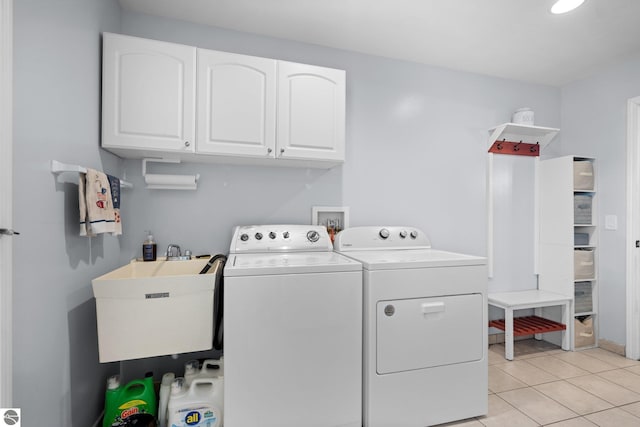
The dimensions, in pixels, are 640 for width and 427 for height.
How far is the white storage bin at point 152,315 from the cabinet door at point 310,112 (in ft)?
3.30

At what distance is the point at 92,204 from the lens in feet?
4.77

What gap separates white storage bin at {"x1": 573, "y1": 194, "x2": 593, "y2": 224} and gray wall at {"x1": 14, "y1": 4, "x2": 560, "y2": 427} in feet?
1.24

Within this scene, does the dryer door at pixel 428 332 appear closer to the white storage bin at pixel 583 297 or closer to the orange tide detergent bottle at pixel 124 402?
the orange tide detergent bottle at pixel 124 402

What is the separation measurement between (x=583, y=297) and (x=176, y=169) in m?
3.68

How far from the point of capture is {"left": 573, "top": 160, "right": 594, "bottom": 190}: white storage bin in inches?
114

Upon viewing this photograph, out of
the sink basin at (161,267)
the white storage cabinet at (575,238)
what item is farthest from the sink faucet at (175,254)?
the white storage cabinet at (575,238)

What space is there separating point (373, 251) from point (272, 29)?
178cm

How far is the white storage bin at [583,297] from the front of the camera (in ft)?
9.57

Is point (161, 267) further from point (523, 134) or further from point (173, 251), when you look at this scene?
point (523, 134)

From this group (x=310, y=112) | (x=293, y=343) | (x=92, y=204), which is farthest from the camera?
(x=310, y=112)

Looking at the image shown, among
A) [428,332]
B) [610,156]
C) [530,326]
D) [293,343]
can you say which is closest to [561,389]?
[530,326]

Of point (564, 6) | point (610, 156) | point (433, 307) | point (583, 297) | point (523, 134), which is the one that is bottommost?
point (583, 297)

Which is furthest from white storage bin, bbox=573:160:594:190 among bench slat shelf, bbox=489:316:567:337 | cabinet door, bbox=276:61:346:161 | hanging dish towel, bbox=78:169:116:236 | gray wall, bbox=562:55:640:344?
hanging dish towel, bbox=78:169:116:236

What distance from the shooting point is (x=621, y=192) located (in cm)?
279
